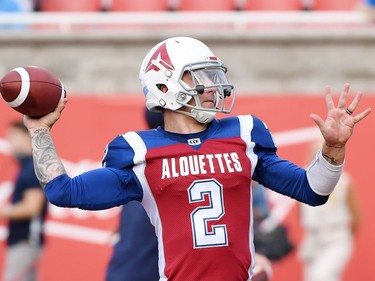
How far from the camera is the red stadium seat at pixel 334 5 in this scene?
412 inches

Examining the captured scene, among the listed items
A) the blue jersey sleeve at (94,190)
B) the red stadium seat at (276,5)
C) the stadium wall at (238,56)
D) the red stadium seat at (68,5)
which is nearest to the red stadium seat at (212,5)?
the red stadium seat at (276,5)

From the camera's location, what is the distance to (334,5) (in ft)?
34.6

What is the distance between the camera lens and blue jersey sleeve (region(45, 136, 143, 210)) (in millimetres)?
4211

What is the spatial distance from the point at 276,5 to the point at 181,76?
6.23 meters

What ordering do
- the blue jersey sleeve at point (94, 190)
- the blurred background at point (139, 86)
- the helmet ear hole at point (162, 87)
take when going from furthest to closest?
the blurred background at point (139, 86) → the helmet ear hole at point (162, 87) → the blue jersey sleeve at point (94, 190)

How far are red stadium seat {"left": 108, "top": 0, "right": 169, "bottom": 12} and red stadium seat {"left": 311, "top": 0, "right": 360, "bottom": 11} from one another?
145 centimetres

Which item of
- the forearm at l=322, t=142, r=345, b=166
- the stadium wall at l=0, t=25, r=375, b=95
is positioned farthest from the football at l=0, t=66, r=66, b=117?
the stadium wall at l=0, t=25, r=375, b=95

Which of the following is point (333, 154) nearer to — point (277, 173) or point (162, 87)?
point (277, 173)

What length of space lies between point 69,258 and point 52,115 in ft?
16.8

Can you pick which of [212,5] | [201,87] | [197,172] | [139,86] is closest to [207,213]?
[197,172]

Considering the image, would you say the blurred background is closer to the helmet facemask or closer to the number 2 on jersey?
the helmet facemask

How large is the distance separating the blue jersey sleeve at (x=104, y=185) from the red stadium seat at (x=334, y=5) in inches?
253

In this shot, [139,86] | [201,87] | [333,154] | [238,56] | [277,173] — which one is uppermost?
[201,87]

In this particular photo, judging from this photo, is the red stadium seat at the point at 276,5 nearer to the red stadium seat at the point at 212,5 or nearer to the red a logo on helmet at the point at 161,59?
the red stadium seat at the point at 212,5
